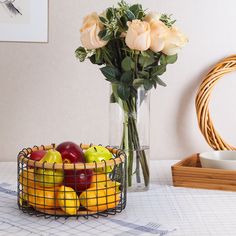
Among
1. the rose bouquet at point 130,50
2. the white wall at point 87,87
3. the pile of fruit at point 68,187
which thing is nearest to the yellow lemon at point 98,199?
the pile of fruit at point 68,187

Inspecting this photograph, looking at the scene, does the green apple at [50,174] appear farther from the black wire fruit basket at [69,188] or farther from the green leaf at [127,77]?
the green leaf at [127,77]

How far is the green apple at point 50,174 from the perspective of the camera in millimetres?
1021

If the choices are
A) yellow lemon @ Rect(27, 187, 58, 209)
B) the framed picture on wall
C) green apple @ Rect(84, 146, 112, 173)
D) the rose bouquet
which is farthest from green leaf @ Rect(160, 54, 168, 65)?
the framed picture on wall

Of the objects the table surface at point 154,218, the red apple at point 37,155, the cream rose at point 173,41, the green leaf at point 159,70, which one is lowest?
the table surface at point 154,218

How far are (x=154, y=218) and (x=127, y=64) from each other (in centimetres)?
38

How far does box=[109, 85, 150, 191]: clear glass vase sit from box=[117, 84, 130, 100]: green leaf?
5 cm

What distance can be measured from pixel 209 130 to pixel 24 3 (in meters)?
0.75

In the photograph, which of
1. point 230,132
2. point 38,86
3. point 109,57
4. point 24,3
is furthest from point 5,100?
point 230,132

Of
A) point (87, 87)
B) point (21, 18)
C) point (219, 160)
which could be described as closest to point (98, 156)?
point (219, 160)

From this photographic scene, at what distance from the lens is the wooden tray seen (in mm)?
1274

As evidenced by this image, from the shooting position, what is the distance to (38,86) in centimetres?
166

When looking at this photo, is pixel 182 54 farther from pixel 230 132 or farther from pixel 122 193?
pixel 122 193

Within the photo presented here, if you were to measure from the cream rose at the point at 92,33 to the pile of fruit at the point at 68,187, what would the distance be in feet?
0.94

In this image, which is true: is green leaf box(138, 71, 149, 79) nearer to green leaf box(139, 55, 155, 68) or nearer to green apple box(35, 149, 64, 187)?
green leaf box(139, 55, 155, 68)
